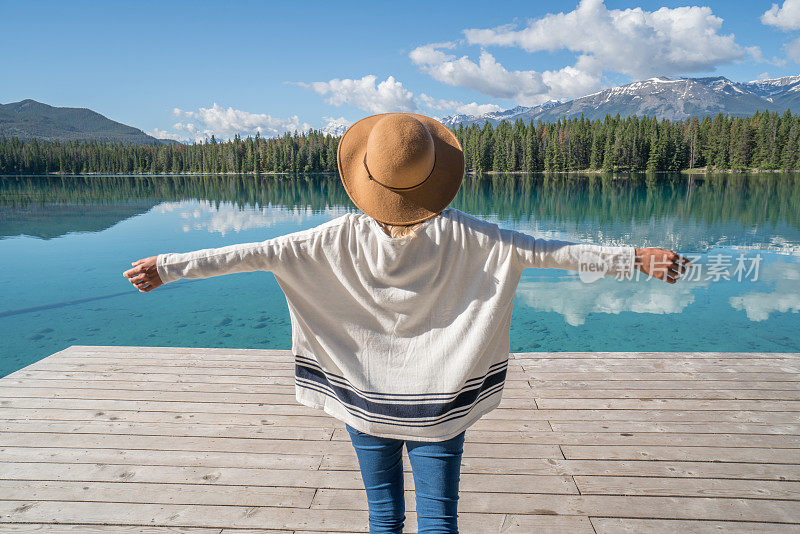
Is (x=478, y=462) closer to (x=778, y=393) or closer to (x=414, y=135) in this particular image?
(x=414, y=135)

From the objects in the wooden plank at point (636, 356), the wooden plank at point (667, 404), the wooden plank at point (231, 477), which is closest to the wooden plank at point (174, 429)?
the wooden plank at point (231, 477)

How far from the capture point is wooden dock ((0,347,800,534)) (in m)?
2.22

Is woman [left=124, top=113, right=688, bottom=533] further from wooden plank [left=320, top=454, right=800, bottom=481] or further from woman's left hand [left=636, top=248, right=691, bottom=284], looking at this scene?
wooden plank [left=320, top=454, right=800, bottom=481]

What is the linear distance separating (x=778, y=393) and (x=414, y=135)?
3.66m

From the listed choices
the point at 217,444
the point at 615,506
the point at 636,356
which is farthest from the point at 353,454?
the point at 636,356

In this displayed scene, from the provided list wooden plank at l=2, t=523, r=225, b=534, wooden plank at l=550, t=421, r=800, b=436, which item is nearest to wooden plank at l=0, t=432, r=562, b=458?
wooden plank at l=550, t=421, r=800, b=436

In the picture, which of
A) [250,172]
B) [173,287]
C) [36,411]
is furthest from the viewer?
[250,172]

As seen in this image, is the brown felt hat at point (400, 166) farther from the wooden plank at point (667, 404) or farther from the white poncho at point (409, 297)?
the wooden plank at point (667, 404)

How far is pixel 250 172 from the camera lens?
97188 mm

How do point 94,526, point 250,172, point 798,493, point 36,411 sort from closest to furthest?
point 94,526 → point 798,493 → point 36,411 → point 250,172

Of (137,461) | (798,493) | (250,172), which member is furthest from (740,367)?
(250,172)

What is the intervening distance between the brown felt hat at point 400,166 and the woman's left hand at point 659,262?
0.57 m

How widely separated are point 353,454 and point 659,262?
2.01m

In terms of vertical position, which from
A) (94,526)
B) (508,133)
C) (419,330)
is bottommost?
(94,526)
